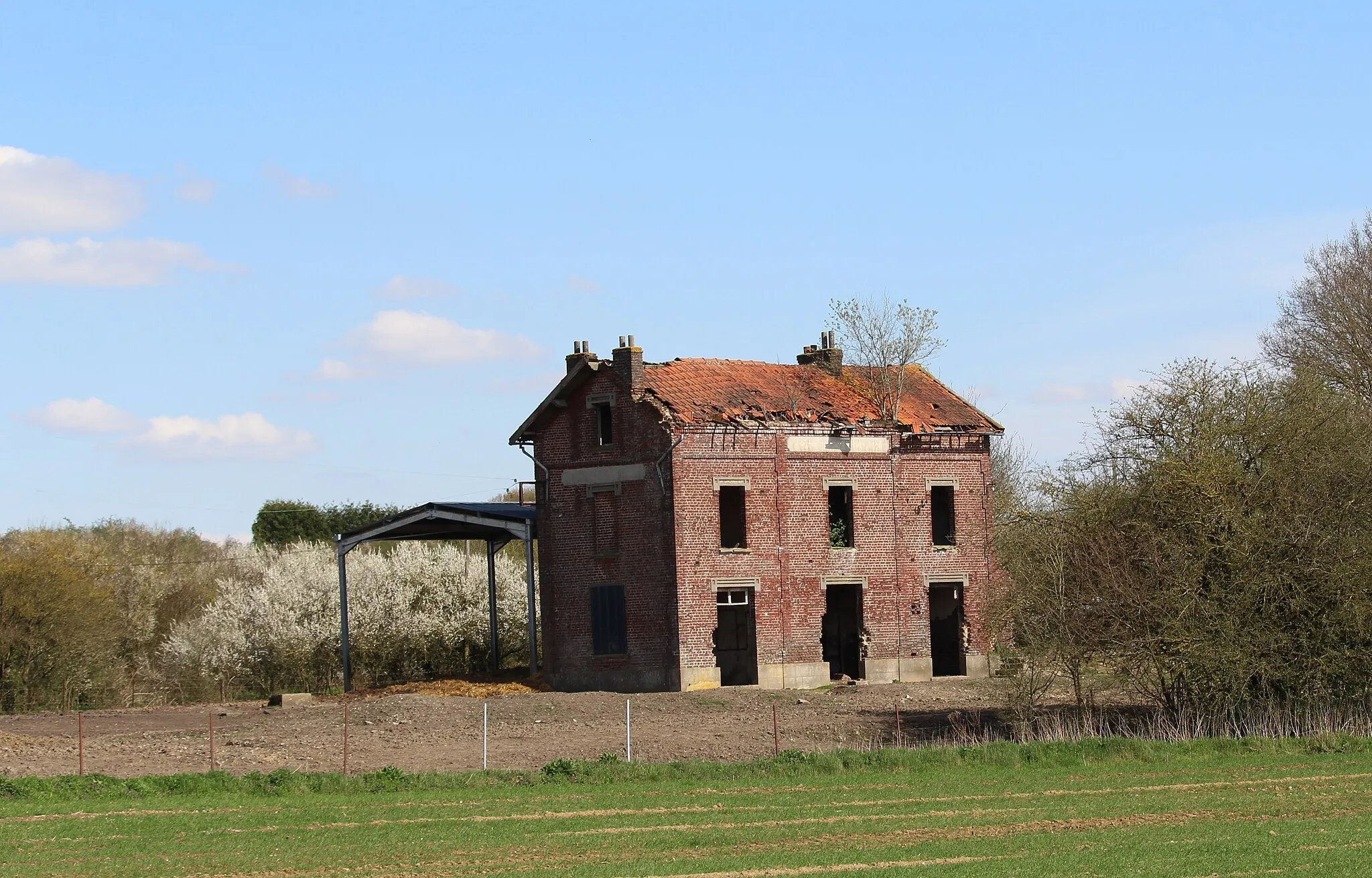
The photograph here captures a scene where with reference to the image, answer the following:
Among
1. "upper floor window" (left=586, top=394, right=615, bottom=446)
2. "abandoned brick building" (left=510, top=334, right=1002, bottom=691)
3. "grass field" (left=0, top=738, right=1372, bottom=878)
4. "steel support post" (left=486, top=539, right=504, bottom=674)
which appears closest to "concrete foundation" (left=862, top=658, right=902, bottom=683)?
"abandoned brick building" (left=510, top=334, right=1002, bottom=691)

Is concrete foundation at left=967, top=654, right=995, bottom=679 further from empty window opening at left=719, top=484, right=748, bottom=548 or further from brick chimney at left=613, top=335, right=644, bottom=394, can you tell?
brick chimney at left=613, top=335, right=644, bottom=394

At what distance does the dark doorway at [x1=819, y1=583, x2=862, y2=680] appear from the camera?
A: 4097 centimetres

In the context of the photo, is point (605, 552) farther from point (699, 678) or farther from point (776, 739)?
point (776, 739)

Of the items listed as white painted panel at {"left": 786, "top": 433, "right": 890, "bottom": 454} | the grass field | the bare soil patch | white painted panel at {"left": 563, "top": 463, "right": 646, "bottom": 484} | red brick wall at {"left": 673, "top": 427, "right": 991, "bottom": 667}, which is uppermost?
white painted panel at {"left": 786, "top": 433, "right": 890, "bottom": 454}

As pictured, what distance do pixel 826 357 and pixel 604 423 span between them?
784 centimetres

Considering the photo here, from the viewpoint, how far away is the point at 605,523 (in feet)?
130

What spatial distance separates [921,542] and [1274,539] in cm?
1452

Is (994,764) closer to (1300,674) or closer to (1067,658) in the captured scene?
(1067,658)

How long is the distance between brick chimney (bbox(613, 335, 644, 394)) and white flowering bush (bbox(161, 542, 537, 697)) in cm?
1541

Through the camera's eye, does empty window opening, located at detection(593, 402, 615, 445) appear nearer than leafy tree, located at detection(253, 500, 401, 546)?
Yes

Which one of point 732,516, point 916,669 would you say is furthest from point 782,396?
point 916,669

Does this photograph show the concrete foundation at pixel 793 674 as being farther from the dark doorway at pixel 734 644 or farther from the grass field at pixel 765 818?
the grass field at pixel 765 818

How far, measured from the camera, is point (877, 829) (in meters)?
19.1

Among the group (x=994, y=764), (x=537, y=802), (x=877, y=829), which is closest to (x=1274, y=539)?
(x=994, y=764)
